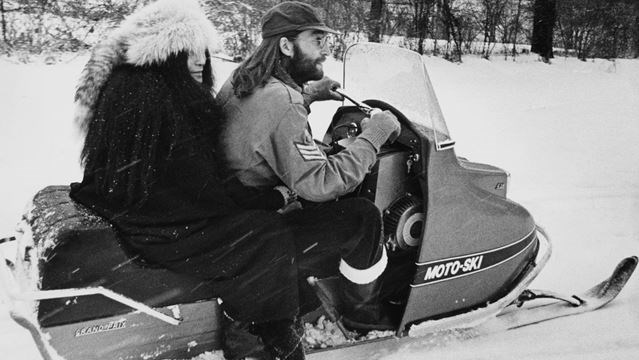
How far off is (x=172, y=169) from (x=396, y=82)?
4.26 feet

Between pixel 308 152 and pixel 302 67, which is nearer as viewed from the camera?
pixel 308 152

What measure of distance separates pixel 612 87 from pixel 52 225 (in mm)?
9728

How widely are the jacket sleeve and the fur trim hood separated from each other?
469 mm

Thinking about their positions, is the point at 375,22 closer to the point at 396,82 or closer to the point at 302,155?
the point at 396,82

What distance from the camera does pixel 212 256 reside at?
2.47m

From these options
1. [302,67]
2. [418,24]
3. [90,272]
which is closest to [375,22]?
[418,24]

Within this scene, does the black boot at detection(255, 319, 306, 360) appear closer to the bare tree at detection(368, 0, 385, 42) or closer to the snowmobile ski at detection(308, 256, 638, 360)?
the snowmobile ski at detection(308, 256, 638, 360)

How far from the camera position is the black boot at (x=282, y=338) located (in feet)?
8.70

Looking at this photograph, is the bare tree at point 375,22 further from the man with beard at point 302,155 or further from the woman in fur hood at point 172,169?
the woman in fur hood at point 172,169

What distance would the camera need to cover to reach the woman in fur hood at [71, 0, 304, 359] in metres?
2.34

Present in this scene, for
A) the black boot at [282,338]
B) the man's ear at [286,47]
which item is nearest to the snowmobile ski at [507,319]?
the black boot at [282,338]

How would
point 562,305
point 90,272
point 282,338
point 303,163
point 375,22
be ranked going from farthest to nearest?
point 375,22 → point 562,305 → point 282,338 → point 303,163 → point 90,272

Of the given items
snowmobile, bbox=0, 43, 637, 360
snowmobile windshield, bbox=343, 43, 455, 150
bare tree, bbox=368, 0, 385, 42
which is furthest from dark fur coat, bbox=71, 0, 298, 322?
bare tree, bbox=368, 0, 385, 42

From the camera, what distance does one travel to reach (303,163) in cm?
252
